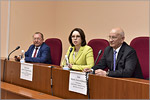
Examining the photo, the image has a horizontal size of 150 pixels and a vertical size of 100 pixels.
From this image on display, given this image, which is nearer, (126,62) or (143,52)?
(126,62)

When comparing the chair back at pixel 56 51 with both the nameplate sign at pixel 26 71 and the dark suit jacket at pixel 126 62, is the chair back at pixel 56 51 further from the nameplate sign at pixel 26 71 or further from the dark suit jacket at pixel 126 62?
the dark suit jacket at pixel 126 62

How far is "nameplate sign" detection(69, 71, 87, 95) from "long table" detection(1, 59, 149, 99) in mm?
43

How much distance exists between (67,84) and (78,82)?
0.16 m

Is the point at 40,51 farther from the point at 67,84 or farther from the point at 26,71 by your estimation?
the point at 67,84

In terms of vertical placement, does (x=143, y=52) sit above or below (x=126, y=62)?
above

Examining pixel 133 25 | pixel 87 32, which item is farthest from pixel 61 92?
pixel 87 32

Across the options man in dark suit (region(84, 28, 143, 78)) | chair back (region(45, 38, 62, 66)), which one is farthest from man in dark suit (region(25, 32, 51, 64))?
man in dark suit (region(84, 28, 143, 78))

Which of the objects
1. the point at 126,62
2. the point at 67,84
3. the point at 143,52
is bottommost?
the point at 67,84

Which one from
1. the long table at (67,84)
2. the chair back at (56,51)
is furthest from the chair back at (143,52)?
the chair back at (56,51)

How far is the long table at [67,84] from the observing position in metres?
1.36

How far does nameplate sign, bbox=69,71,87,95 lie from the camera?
1.65m

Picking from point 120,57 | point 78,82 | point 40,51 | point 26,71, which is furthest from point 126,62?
point 40,51

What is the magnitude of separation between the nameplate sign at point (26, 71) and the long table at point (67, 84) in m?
0.05

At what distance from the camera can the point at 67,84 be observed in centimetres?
180
